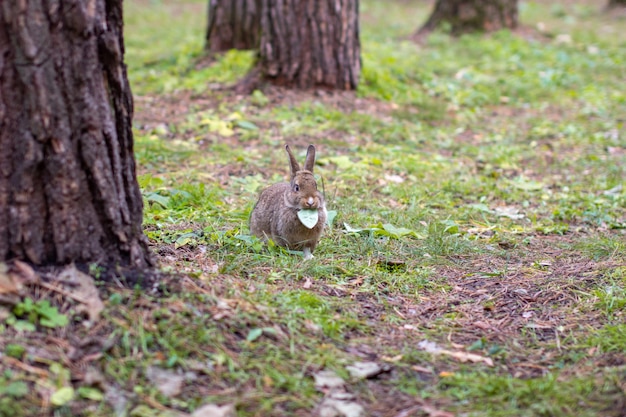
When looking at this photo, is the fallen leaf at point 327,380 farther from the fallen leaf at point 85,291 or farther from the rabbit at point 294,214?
the rabbit at point 294,214

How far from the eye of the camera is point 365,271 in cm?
448

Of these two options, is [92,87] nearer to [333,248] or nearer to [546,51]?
[333,248]

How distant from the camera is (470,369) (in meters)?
3.38

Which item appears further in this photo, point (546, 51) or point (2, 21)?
point (546, 51)

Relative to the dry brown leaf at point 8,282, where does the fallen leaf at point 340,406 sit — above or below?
below

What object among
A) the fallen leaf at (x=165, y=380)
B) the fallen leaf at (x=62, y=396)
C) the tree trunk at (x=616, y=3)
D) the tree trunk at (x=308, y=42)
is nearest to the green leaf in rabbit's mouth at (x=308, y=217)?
the fallen leaf at (x=165, y=380)

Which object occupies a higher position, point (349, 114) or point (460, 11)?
point (460, 11)

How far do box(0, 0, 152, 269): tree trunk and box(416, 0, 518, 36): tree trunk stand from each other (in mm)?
11041

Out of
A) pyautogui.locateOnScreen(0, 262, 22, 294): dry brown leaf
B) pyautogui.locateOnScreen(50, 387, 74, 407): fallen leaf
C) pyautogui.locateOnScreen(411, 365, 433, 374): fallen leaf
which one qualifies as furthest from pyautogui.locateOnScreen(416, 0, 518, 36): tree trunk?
pyautogui.locateOnScreen(50, 387, 74, 407): fallen leaf

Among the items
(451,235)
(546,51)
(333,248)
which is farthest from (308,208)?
(546,51)

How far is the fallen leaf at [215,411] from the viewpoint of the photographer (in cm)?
284

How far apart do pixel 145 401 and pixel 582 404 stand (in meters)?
1.76

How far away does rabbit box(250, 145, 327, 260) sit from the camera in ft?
15.7

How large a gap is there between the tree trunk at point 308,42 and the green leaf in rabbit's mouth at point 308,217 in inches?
161
